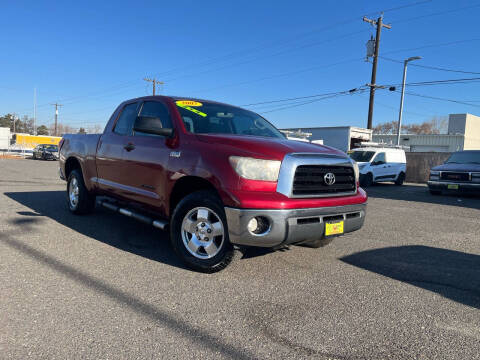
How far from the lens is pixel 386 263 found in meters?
4.41

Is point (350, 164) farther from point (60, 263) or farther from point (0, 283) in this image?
point (0, 283)

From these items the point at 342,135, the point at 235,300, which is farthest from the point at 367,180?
the point at 235,300

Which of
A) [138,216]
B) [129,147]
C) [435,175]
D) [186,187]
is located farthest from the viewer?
[435,175]

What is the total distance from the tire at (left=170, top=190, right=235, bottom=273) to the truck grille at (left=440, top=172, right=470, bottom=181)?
36.3ft

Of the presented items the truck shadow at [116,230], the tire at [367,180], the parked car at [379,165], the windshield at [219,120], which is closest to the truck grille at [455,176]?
the parked car at [379,165]

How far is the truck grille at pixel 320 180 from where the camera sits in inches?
141

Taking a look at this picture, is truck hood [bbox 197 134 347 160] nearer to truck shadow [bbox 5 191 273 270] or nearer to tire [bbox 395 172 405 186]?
truck shadow [bbox 5 191 273 270]

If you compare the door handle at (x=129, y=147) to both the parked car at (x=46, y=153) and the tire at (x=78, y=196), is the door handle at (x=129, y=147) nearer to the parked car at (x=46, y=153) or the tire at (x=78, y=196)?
the tire at (x=78, y=196)

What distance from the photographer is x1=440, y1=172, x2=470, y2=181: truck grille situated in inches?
469

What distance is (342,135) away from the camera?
25.3 m

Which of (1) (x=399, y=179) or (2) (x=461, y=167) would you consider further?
(1) (x=399, y=179)

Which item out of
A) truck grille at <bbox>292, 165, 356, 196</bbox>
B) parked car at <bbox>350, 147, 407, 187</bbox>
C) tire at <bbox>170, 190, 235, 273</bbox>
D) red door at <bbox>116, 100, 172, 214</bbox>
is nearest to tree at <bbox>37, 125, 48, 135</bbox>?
parked car at <bbox>350, 147, 407, 187</bbox>

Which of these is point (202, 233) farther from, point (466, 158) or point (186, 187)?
point (466, 158)

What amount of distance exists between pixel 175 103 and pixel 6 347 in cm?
308
